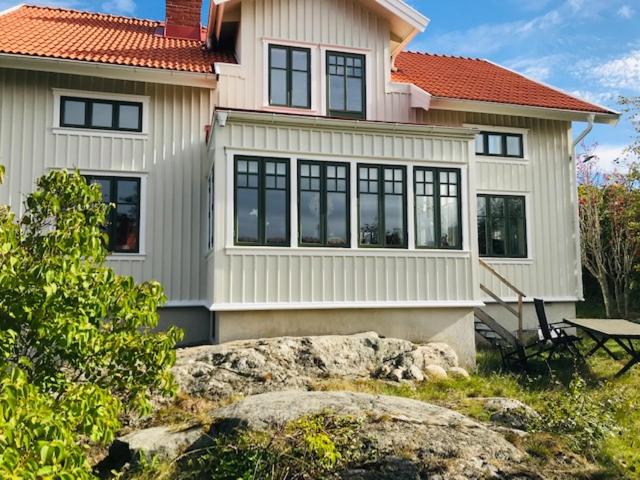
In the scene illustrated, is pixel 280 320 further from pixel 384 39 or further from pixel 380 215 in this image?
pixel 384 39

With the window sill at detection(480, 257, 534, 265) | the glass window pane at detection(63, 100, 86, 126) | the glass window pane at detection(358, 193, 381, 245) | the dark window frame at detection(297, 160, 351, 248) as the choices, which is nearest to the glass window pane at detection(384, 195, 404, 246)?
the glass window pane at detection(358, 193, 381, 245)

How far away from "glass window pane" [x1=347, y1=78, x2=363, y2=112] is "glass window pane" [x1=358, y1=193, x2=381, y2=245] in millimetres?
3382

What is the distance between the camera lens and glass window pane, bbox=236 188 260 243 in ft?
31.2

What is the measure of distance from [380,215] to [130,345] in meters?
5.99

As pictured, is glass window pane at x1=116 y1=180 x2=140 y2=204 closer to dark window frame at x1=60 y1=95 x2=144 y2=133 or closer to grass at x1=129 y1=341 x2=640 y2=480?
dark window frame at x1=60 y1=95 x2=144 y2=133

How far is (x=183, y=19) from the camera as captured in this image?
48.6ft

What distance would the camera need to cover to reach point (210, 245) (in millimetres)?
10484

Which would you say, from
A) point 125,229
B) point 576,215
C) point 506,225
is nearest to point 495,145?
Result: point 506,225

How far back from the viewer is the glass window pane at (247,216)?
9.52 m

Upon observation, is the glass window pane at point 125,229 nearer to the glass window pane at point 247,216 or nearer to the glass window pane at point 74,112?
the glass window pane at point 74,112

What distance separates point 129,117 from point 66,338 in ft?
27.2

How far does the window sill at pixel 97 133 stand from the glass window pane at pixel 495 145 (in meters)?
8.32

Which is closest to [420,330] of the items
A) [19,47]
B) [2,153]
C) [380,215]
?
[380,215]

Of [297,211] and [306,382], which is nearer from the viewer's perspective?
[306,382]
